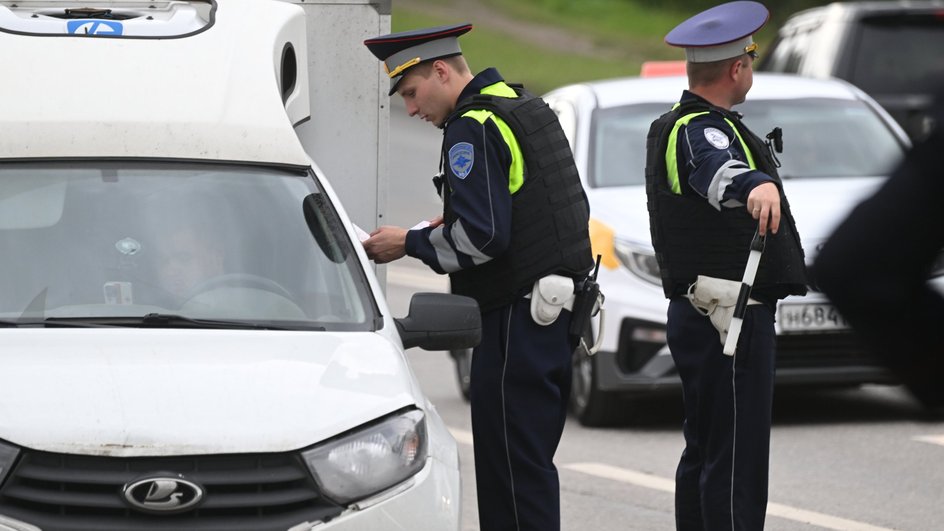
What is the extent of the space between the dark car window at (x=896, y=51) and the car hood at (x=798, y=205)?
4.64 metres

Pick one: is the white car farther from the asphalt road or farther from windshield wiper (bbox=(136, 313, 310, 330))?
windshield wiper (bbox=(136, 313, 310, 330))

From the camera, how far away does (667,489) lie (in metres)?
7.80

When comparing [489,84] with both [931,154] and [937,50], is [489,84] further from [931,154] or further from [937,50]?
[937,50]

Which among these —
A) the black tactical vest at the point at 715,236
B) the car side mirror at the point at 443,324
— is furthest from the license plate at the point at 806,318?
the car side mirror at the point at 443,324

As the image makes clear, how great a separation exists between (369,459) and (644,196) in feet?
17.6

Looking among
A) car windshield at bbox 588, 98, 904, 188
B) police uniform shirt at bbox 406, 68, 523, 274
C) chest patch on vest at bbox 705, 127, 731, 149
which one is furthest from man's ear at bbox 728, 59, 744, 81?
car windshield at bbox 588, 98, 904, 188

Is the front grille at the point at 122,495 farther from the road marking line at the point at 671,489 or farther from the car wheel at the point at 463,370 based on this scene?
the car wheel at the point at 463,370

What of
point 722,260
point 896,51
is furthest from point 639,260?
point 896,51

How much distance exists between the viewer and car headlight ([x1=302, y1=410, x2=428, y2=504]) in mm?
4203

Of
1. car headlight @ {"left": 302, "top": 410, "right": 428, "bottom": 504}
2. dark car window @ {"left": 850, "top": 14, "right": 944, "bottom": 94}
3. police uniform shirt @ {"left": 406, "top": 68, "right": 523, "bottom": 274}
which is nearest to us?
car headlight @ {"left": 302, "top": 410, "right": 428, "bottom": 504}

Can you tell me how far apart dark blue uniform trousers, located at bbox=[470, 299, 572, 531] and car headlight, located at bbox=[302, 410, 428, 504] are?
0.96m

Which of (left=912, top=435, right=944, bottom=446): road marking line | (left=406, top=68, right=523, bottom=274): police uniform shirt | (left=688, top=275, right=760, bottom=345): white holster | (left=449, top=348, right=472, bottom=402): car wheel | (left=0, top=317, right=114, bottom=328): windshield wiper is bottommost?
(left=449, top=348, right=472, bottom=402): car wheel

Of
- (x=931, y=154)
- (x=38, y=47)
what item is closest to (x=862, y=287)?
(x=931, y=154)

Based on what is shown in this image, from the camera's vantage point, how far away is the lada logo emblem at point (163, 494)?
13.3 feet
